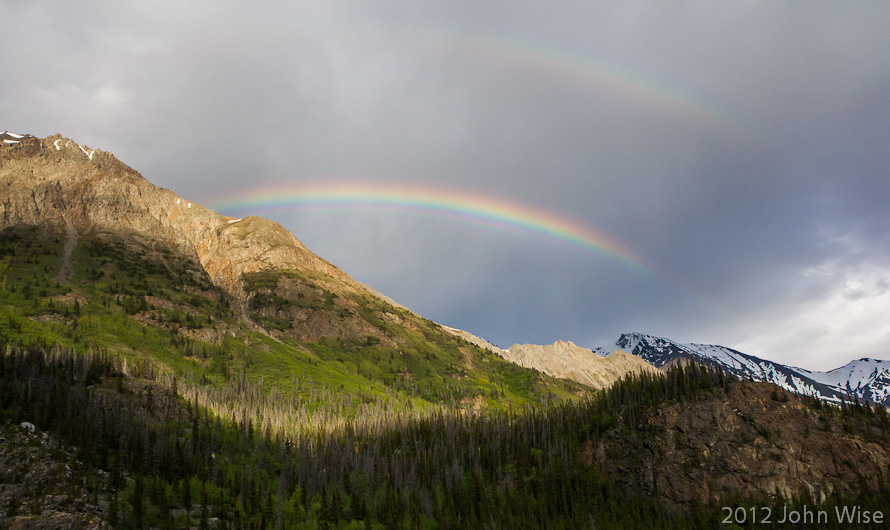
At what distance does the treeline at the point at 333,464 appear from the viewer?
7931 cm

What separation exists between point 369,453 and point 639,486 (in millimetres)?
77342

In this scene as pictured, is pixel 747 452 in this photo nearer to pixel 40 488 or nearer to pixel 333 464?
pixel 333 464

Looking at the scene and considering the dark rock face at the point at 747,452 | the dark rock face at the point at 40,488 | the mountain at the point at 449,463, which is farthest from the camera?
the dark rock face at the point at 747,452

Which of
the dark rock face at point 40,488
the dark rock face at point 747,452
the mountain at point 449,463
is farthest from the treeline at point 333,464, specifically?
the dark rock face at point 40,488

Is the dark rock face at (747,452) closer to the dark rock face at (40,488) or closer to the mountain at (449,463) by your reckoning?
the mountain at (449,463)

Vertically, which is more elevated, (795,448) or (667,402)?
(667,402)

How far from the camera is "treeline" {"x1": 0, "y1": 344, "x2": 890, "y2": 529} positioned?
79.3m

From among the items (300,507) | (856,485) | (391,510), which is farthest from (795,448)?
(300,507)

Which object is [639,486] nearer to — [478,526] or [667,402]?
[667,402]

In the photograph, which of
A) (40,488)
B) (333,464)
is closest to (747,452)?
(333,464)

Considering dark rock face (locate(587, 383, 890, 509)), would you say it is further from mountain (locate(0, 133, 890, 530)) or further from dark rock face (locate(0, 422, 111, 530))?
dark rock face (locate(0, 422, 111, 530))

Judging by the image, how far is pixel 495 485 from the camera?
108750mm

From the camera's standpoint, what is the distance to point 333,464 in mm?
125500

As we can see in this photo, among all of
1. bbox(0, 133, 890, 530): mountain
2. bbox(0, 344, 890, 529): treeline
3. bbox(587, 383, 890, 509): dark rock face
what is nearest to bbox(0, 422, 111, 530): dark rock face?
bbox(0, 133, 890, 530): mountain
